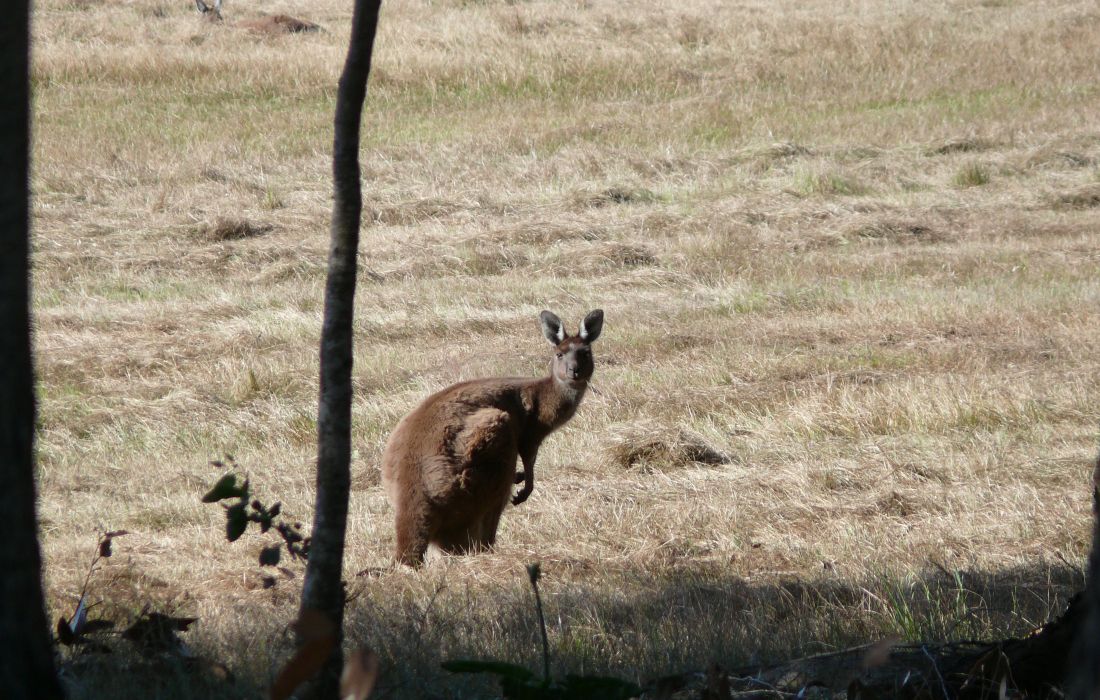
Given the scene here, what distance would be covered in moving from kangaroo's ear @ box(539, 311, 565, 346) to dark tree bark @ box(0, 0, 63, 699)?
4.84 meters

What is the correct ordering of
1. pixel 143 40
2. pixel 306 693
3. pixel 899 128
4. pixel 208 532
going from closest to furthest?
pixel 306 693
pixel 208 532
pixel 899 128
pixel 143 40

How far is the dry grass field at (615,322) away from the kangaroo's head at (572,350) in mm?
708

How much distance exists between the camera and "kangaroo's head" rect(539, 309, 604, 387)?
22.4 ft

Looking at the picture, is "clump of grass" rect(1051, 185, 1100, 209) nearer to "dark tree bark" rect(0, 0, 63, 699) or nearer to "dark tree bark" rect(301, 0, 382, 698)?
"dark tree bark" rect(301, 0, 382, 698)

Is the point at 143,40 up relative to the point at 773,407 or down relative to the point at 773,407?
up

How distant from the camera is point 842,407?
8.30 metres

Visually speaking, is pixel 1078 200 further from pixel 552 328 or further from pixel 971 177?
pixel 552 328

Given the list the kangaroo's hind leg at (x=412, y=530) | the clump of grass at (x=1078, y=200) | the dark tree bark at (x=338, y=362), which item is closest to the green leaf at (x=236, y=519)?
the dark tree bark at (x=338, y=362)

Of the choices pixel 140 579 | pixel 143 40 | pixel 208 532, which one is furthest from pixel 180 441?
pixel 143 40

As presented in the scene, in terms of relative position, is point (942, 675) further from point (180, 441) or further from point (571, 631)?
point (180, 441)

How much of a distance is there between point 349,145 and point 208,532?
3.78 meters

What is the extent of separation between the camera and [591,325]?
723cm

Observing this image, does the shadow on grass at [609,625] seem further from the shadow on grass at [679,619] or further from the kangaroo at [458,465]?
the kangaroo at [458,465]

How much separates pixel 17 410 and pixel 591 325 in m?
5.00
